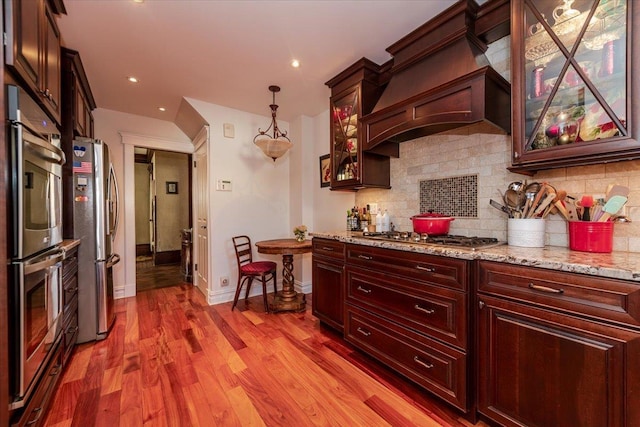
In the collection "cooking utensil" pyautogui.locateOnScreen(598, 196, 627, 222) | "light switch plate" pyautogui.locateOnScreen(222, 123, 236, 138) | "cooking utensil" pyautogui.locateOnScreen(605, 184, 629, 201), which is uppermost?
"light switch plate" pyautogui.locateOnScreen(222, 123, 236, 138)

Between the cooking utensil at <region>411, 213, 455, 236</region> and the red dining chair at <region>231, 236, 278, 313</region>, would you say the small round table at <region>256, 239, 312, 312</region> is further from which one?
the cooking utensil at <region>411, 213, 455, 236</region>

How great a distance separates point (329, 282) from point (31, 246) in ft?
6.51

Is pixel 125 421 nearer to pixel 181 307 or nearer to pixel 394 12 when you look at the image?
pixel 181 307

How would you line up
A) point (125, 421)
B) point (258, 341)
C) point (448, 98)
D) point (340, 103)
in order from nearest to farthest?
1. point (125, 421)
2. point (448, 98)
3. point (258, 341)
4. point (340, 103)

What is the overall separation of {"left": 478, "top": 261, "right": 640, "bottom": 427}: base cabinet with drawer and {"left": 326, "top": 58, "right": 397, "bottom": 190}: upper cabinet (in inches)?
56.9

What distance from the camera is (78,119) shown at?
255 centimetres

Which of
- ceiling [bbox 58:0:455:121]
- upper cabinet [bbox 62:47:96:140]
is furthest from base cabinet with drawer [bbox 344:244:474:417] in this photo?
upper cabinet [bbox 62:47:96:140]

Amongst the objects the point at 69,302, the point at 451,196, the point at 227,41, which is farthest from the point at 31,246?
the point at 451,196

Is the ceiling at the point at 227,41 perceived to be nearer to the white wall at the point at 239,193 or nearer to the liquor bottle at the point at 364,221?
the white wall at the point at 239,193

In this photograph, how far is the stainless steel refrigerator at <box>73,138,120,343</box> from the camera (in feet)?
7.79

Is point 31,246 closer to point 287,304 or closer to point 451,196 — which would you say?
point 287,304

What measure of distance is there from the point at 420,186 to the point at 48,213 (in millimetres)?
2686

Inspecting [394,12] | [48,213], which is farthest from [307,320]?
[394,12]

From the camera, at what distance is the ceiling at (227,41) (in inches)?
72.5
